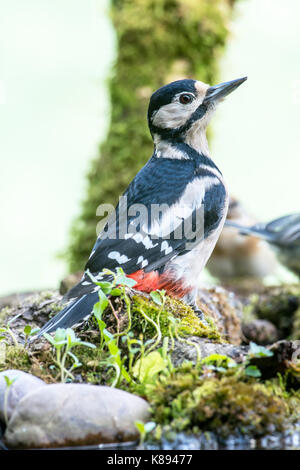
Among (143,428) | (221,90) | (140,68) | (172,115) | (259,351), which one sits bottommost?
(143,428)

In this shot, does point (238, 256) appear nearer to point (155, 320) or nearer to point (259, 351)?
point (155, 320)

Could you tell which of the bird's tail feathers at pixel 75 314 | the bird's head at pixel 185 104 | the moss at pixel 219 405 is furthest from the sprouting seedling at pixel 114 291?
the bird's head at pixel 185 104

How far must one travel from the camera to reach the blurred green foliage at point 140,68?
24.5ft

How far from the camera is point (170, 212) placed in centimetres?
339

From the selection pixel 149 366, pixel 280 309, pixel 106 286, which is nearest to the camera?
pixel 149 366

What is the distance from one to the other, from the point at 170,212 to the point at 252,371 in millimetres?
1187

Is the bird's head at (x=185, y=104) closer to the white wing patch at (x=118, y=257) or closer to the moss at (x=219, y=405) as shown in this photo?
the white wing patch at (x=118, y=257)

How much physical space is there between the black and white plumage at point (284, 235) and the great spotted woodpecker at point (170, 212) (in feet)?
8.54

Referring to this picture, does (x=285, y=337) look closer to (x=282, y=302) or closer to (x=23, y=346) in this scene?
(x=282, y=302)

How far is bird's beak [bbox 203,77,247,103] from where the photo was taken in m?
3.64

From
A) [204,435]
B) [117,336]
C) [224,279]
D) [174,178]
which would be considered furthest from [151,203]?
[224,279]

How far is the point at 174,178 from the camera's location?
3.51m

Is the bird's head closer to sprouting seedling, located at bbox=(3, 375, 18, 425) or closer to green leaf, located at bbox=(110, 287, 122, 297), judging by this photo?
green leaf, located at bbox=(110, 287, 122, 297)

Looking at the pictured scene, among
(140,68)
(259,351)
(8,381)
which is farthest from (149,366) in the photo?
(140,68)
